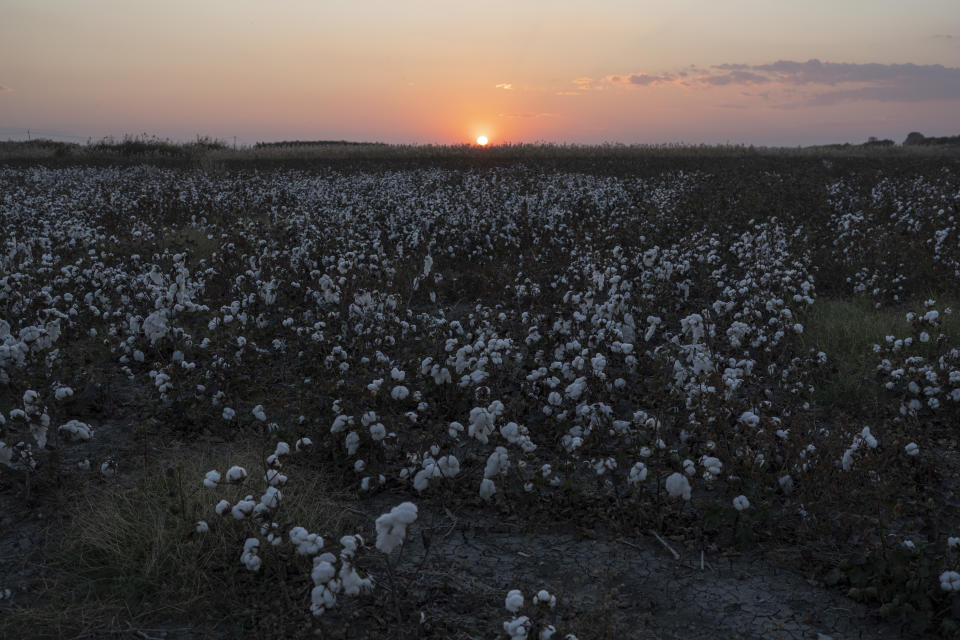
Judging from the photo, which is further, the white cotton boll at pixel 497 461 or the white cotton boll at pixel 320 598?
the white cotton boll at pixel 497 461

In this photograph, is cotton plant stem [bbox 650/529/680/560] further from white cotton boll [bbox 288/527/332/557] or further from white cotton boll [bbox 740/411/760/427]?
white cotton boll [bbox 288/527/332/557]

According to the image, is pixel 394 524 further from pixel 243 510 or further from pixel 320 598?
pixel 243 510

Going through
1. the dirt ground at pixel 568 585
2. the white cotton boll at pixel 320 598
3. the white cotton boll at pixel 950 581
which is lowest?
the dirt ground at pixel 568 585

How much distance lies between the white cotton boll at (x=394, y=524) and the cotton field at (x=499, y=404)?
0.4 inches

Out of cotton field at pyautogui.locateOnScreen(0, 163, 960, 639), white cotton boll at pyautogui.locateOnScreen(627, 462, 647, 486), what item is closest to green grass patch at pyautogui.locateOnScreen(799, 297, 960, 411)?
cotton field at pyautogui.locateOnScreen(0, 163, 960, 639)

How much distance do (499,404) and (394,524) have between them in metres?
1.64

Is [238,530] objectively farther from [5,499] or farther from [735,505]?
[735,505]

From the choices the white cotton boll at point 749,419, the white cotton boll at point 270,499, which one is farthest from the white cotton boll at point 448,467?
the white cotton boll at point 749,419

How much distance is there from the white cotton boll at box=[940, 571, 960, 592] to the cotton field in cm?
2

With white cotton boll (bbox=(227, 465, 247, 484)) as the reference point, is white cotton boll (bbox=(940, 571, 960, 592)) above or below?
below

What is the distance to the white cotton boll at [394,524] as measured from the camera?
8.80 feet

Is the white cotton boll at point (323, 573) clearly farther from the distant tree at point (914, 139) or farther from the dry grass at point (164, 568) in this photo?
the distant tree at point (914, 139)

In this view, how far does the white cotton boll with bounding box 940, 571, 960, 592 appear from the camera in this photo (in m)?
3.28

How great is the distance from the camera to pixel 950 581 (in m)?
3.31
